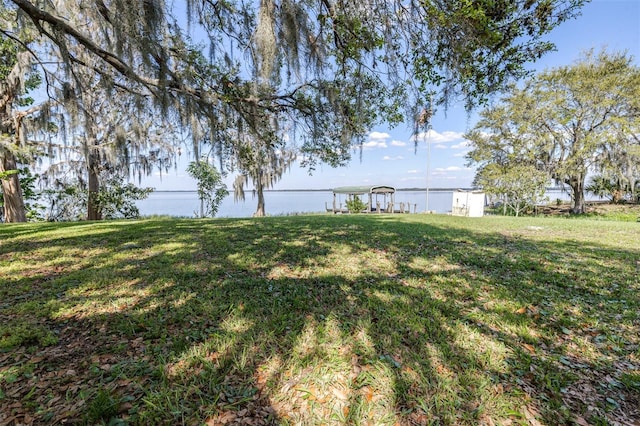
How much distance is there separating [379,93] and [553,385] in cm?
451

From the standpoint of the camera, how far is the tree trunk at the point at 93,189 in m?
10.1

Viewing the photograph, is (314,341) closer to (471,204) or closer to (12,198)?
(12,198)

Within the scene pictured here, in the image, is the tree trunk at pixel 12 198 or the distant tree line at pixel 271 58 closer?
the distant tree line at pixel 271 58

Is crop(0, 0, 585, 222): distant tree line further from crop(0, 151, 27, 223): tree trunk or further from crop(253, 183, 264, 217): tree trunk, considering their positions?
crop(253, 183, 264, 217): tree trunk

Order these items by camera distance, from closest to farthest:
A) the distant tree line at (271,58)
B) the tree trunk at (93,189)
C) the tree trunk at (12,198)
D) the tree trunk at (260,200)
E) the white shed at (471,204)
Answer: the distant tree line at (271,58), the tree trunk at (12,198), the tree trunk at (93,189), the white shed at (471,204), the tree trunk at (260,200)

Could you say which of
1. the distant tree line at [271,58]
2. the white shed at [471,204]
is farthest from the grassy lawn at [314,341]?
the white shed at [471,204]

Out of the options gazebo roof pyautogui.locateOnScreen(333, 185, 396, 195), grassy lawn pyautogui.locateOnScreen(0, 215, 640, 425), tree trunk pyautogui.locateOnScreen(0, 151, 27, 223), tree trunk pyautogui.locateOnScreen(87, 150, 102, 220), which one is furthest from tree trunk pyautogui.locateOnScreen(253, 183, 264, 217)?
grassy lawn pyautogui.locateOnScreen(0, 215, 640, 425)

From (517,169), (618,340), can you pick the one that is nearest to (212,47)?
(618,340)

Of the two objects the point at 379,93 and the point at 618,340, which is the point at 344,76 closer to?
the point at 379,93

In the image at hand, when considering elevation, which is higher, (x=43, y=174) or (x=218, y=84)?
(x=218, y=84)

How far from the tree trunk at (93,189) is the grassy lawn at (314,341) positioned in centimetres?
848

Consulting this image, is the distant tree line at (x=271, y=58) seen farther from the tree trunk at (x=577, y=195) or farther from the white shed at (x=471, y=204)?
the tree trunk at (x=577, y=195)

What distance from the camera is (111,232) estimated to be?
5.31 m

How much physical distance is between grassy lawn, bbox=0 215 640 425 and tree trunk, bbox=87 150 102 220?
848cm
